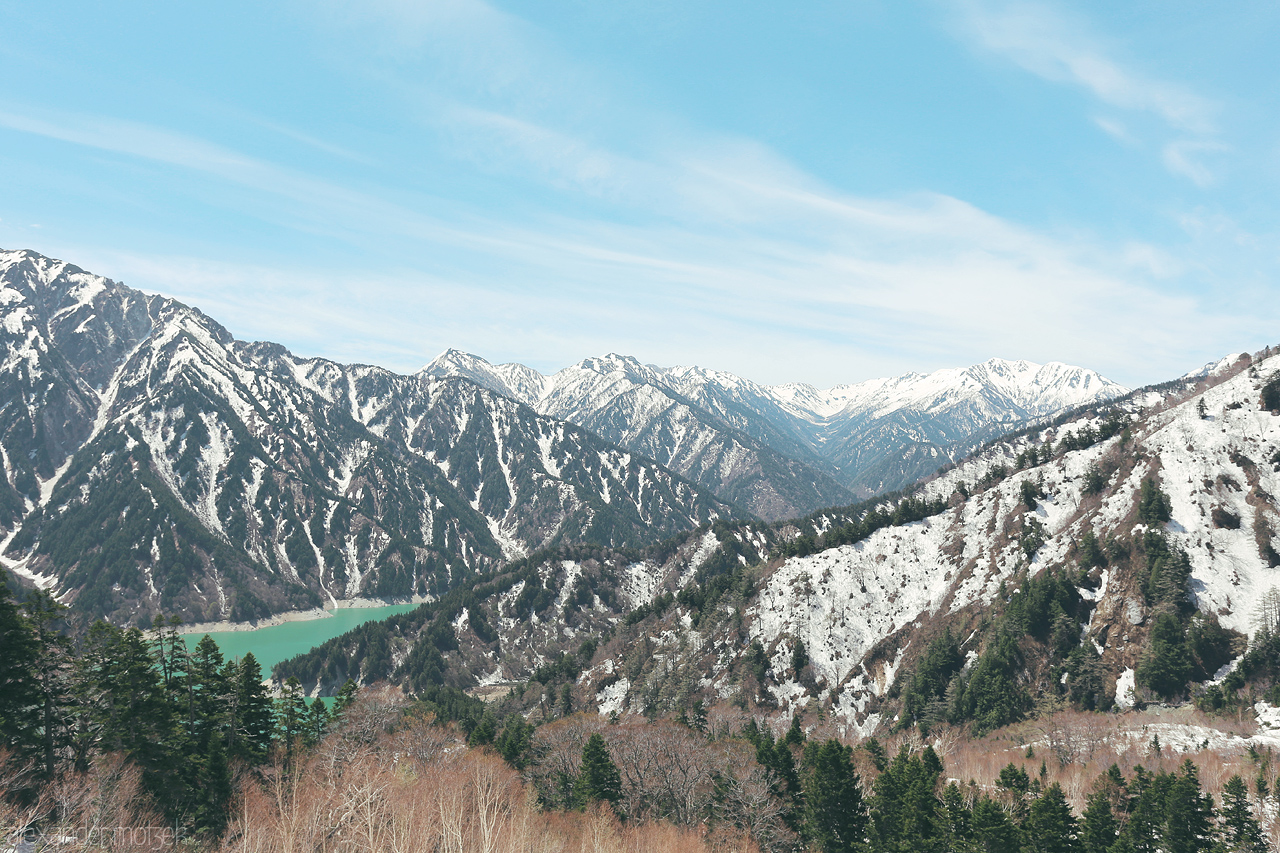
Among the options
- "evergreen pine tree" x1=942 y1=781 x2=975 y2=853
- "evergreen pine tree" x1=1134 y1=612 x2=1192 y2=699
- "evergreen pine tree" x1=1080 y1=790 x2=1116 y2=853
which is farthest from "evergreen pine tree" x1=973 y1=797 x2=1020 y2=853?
"evergreen pine tree" x1=1134 y1=612 x2=1192 y2=699

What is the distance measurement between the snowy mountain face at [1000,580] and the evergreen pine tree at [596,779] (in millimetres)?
60400

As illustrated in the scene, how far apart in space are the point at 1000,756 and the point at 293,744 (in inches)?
3415

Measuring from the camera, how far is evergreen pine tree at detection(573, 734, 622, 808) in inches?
2372

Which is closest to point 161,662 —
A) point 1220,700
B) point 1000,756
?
point 1000,756

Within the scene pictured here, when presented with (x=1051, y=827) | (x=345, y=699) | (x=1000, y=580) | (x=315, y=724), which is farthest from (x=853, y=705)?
(x=315, y=724)

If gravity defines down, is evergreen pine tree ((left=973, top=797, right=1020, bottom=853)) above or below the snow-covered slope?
below

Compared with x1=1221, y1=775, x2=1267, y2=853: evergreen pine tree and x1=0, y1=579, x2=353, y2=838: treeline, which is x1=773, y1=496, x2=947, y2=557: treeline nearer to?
x1=1221, y1=775, x2=1267, y2=853: evergreen pine tree

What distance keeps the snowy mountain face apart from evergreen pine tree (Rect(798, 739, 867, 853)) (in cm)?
5661

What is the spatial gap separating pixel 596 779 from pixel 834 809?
912 inches

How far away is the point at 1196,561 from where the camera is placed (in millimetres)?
100562

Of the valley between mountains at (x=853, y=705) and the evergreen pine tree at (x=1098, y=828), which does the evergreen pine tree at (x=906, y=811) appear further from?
the evergreen pine tree at (x=1098, y=828)

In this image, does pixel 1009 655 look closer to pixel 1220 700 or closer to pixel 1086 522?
pixel 1220 700

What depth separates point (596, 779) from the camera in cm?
6075

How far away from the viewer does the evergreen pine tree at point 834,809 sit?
60094 millimetres
